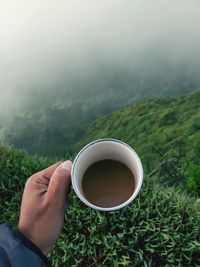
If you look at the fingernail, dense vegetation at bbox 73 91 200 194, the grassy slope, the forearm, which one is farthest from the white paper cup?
the grassy slope

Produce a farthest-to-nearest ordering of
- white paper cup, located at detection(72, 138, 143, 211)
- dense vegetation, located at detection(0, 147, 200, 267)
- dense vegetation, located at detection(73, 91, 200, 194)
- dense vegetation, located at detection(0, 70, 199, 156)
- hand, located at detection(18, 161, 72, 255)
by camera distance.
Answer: dense vegetation, located at detection(0, 70, 199, 156) < dense vegetation, located at detection(73, 91, 200, 194) < dense vegetation, located at detection(0, 147, 200, 267) < white paper cup, located at detection(72, 138, 143, 211) < hand, located at detection(18, 161, 72, 255)

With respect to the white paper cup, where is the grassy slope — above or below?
below

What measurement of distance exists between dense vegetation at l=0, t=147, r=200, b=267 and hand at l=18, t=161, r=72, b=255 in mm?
775

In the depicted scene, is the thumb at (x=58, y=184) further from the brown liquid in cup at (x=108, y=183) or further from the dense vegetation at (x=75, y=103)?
the dense vegetation at (x=75, y=103)

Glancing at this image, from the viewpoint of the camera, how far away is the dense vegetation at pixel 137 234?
2117 millimetres

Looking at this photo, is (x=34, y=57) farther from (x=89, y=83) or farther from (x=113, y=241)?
(x=113, y=241)

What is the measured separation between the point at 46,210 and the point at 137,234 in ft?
2.73

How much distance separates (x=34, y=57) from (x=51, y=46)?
0.15 m

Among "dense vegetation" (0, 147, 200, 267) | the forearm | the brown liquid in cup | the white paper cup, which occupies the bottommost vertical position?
"dense vegetation" (0, 147, 200, 267)

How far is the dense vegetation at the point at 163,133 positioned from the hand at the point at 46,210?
1555 mm

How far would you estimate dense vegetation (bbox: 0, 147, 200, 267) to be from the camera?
2117mm

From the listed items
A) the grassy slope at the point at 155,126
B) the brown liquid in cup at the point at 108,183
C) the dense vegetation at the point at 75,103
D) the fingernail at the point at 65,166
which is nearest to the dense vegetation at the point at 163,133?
the grassy slope at the point at 155,126

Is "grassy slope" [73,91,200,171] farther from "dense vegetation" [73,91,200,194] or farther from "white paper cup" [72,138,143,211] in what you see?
"white paper cup" [72,138,143,211]

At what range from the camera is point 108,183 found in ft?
5.13
